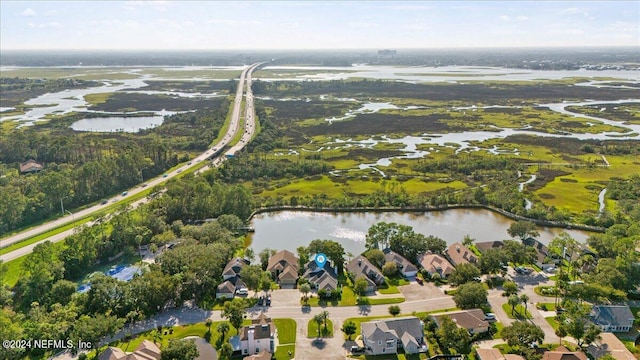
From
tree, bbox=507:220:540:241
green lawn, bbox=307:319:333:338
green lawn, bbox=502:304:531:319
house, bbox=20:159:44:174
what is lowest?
green lawn, bbox=307:319:333:338

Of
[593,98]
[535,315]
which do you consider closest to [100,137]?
[535,315]

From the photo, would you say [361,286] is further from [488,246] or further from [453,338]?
[488,246]

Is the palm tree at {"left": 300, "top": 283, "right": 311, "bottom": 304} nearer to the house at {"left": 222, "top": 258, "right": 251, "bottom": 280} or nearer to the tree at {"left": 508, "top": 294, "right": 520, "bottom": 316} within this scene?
the house at {"left": 222, "top": 258, "right": 251, "bottom": 280}

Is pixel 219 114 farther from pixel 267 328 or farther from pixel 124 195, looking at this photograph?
pixel 267 328

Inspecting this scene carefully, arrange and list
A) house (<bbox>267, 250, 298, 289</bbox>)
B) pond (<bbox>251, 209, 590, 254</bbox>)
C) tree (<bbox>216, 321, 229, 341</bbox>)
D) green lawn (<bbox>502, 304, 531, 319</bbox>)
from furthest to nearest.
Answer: pond (<bbox>251, 209, 590, 254</bbox>), house (<bbox>267, 250, 298, 289</bbox>), green lawn (<bbox>502, 304, 531, 319</bbox>), tree (<bbox>216, 321, 229, 341</bbox>)

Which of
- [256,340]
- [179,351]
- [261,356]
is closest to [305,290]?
[256,340]

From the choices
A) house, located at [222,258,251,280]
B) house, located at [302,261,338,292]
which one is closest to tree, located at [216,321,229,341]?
house, located at [222,258,251,280]

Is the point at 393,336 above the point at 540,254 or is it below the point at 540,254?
below
